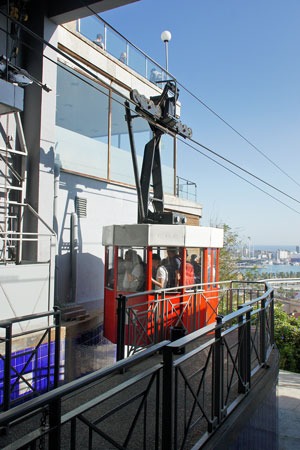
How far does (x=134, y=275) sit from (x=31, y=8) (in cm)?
625

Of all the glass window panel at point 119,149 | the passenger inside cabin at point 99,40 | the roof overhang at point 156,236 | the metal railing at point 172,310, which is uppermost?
the passenger inside cabin at point 99,40

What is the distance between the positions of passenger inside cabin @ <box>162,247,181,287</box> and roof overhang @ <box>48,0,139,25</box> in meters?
5.22

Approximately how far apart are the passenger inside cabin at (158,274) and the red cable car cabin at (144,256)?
0.24 feet

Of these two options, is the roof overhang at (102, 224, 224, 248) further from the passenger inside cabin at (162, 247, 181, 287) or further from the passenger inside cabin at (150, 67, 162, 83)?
the passenger inside cabin at (150, 67, 162, 83)

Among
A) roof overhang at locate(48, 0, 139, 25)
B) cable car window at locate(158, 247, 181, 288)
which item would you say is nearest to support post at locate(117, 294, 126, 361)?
cable car window at locate(158, 247, 181, 288)

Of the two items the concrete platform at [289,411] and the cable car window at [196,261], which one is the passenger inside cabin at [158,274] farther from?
the concrete platform at [289,411]

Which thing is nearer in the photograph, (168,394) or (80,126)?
(168,394)

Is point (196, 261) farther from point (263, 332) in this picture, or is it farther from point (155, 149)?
point (263, 332)

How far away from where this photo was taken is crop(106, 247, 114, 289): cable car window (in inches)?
303

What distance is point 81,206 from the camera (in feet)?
33.7

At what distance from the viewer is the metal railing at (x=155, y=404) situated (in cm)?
185

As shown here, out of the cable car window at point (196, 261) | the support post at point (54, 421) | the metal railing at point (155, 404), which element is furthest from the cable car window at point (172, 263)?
the support post at point (54, 421)

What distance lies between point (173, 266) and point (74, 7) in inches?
229

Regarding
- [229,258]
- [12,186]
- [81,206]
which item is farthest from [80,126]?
[229,258]
